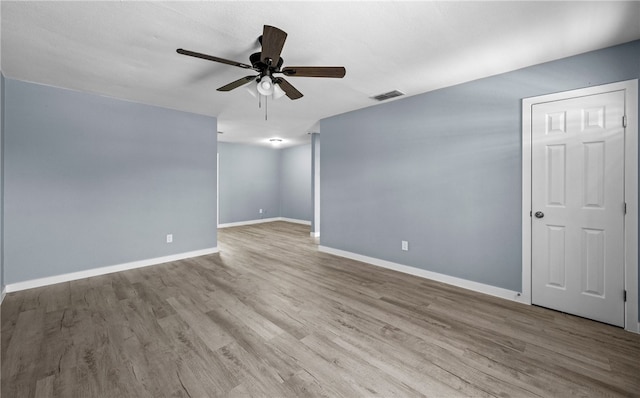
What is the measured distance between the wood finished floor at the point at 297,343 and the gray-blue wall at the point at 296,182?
5.05 metres

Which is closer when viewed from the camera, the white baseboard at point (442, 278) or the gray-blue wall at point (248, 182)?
the white baseboard at point (442, 278)

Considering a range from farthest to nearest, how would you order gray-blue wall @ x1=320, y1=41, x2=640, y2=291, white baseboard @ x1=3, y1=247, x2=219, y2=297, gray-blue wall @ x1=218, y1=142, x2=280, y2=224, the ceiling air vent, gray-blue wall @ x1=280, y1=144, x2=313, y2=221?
1. gray-blue wall @ x1=280, y1=144, x2=313, y2=221
2. gray-blue wall @ x1=218, y1=142, x2=280, y2=224
3. the ceiling air vent
4. white baseboard @ x1=3, y1=247, x2=219, y2=297
5. gray-blue wall @ x1=320, y1=41, x2=640, y2=291

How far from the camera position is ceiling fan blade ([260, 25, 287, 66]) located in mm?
1761

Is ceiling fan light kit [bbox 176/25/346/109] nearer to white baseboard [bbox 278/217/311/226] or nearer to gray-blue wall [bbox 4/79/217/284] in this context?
gray-blue wall [bbox 4/79/217/284]

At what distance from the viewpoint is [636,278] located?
2297mm

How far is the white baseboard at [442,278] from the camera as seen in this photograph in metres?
2.95

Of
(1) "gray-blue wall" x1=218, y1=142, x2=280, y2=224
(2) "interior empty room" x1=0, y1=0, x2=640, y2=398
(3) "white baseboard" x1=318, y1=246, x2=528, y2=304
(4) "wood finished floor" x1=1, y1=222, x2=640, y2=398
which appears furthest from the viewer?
(1) "gray-blue wall" x1=218, y1=142, x2=280, y2=224

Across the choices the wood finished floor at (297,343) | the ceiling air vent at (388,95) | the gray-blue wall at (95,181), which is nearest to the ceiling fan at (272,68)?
the ceiling air vent at (388,95)

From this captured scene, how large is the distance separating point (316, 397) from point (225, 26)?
271cm

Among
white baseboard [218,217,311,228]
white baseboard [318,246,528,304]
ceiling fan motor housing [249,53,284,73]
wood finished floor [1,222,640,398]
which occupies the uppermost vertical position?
ceiling fan motor housing [249,53,284,73]

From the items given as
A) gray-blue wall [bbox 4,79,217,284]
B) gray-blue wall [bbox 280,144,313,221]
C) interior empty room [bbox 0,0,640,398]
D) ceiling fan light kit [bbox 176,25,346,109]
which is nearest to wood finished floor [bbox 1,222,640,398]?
interior empty room [bbox 0,0,640,398]

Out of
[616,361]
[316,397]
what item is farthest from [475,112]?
[316,397]

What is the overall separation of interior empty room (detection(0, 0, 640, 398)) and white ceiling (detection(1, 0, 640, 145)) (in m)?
0.02

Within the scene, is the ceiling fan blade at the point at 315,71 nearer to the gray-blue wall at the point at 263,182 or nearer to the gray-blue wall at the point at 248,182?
the gray-blue wall at the point at 263,182
